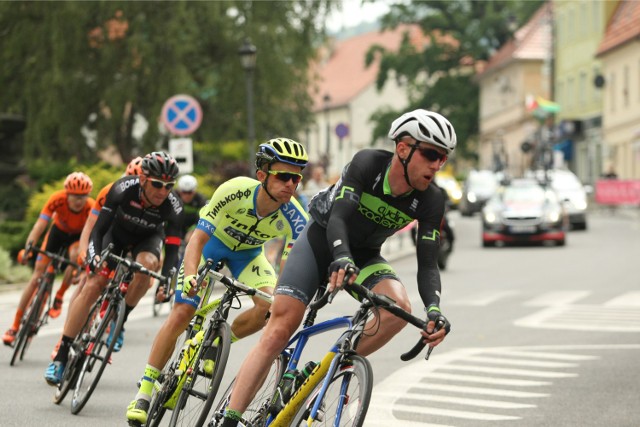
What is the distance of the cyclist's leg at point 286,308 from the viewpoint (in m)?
7.15

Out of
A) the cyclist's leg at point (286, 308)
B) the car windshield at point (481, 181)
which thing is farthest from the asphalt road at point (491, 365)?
the car windshield at point (481, 181)

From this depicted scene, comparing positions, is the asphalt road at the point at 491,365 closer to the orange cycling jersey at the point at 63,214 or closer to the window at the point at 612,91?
the orange cycling jersey at the point at 63,214

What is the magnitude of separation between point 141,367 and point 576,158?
226ft

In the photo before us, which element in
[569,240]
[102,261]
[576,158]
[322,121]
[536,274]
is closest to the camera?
[102,261]

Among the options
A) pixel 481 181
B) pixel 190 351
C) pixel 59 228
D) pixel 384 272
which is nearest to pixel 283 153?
pixel 384 272

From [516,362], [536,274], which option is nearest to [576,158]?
[536,274]

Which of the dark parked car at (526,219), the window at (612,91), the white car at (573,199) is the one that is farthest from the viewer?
the window at (612,91)

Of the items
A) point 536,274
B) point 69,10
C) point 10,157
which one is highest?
point 69,10

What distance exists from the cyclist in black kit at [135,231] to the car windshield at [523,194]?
24.6m

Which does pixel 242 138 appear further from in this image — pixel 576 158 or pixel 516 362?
pixel 576 158

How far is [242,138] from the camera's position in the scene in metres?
39.6

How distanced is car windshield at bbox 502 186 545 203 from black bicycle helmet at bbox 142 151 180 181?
25531 mm

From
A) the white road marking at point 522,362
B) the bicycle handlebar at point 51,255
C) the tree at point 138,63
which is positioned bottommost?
the white road marking at point 522,362

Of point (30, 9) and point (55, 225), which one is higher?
point (30, 9)
